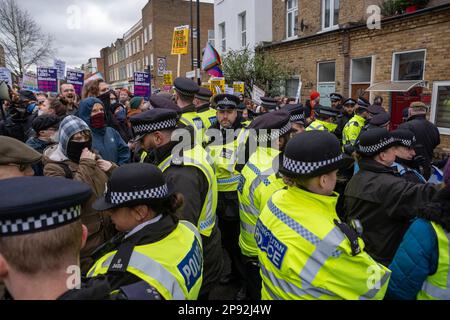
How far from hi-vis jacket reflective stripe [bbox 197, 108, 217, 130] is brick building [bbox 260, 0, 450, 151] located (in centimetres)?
603

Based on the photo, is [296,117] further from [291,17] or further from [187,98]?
[291,17]

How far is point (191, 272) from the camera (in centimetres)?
179

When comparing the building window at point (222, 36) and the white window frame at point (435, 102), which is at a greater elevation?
the building window at point (222, 36)

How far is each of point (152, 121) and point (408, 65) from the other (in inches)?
395

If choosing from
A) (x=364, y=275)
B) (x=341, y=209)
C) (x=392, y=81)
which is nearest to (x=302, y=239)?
(x=364, y=275)

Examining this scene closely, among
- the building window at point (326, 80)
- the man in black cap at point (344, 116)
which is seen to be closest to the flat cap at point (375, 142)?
the man in black cap at point (344, 116)

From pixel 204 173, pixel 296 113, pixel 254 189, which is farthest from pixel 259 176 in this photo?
pixel 296 113

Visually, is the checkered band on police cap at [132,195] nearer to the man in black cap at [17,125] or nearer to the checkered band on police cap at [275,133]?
the checkered band on police cap at [275,133]

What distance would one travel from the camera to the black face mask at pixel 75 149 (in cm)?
274

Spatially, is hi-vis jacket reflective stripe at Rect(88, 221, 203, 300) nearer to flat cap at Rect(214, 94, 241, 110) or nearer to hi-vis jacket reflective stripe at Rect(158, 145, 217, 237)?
hi-vis jacket reflective stripe at Rect(158, 145, 217, 237)

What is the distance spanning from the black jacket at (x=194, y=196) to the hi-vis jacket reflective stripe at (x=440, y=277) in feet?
4.72

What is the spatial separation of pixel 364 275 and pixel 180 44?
35.6 ft

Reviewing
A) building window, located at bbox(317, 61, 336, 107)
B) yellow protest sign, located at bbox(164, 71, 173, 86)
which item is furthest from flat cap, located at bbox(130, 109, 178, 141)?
building window, located at bbox(317, 61, 336, 107)

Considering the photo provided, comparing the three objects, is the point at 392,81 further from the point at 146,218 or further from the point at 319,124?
the point at 146,218
